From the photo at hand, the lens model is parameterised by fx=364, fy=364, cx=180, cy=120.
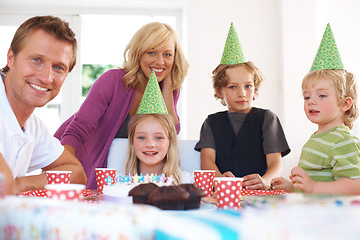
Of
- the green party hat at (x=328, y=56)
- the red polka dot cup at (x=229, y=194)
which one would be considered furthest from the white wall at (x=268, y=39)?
the red polka dot cup at (x=229, y=194)

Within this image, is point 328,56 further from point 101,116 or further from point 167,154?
point 101,116

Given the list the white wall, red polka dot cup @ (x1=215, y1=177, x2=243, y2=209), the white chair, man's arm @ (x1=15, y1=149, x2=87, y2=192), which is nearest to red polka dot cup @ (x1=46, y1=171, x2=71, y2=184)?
man's arm @ (x1=15, y1=149, x2=87, y2=192)

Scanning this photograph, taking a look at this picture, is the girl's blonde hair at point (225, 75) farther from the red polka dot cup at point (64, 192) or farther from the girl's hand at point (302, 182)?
the red polka dot cup at point (64, 192)

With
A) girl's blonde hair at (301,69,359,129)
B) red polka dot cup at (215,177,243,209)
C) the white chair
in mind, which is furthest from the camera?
the white chair

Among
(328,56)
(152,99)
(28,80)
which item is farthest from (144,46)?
(328,56)

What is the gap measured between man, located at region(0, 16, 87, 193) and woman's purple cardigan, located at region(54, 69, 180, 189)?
1.55 ft

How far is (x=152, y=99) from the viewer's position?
1.71 m

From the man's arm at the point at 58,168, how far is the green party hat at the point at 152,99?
40 centimetres

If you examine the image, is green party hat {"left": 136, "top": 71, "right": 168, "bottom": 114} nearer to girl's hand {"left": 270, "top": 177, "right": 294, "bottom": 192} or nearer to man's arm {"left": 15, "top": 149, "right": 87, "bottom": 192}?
man's arm {"left": 15, "top": 149, "right": 87, "bottom": 192}

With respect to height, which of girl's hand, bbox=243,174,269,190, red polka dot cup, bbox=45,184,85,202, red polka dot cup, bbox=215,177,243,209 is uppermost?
red polka dot cup, bbox=45,184,85,202

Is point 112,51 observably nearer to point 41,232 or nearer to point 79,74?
point 79,74

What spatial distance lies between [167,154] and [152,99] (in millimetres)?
293

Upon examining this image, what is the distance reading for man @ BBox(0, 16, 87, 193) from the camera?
4.22 ft

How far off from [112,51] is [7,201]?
3.68 m
